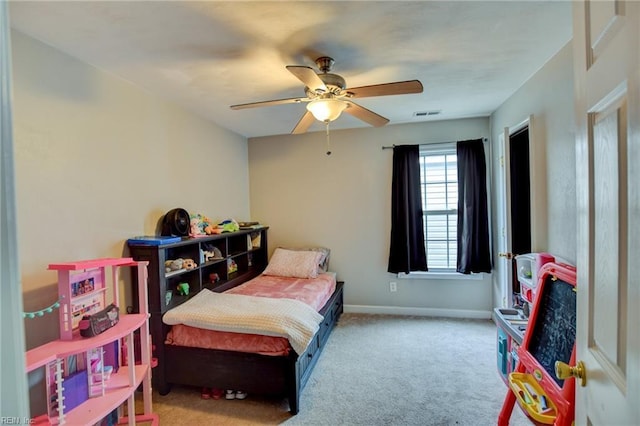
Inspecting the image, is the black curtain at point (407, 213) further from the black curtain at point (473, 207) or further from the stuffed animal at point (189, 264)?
the stuffed animal at point (189, 264)

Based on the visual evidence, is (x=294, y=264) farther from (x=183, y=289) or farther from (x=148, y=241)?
(x=148, y=241)

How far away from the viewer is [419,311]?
3875 millimetres

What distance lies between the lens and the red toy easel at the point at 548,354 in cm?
137

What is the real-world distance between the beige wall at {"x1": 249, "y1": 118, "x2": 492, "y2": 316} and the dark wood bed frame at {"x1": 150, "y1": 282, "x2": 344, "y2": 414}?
1775 mm

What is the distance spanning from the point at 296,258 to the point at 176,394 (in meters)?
1.88

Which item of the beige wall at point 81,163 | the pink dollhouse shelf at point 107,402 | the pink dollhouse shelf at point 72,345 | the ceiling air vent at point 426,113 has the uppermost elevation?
the ceiling air vent at point 426,113

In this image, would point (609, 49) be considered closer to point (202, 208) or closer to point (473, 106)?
point (473, 106)

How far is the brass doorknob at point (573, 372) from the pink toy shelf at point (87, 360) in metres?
1.95

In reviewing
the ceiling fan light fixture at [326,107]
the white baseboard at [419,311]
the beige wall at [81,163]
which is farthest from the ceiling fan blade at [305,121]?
the white baseboard at [419,311]

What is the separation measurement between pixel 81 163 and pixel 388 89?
6.63 ft

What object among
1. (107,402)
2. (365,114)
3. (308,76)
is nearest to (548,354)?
(365,114)

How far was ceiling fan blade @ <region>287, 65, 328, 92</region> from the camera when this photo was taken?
5.29 feet

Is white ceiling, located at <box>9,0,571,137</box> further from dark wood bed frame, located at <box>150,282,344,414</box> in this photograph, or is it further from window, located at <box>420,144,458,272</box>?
dark wood bed frame, located at <box>150,282,344,414</box>

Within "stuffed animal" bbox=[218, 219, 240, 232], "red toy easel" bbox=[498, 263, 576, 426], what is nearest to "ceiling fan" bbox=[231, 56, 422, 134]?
"red toy easel" bbox=[498, 263, 576, 426]
